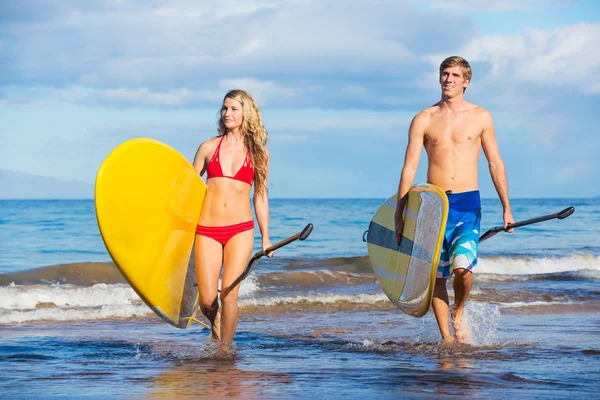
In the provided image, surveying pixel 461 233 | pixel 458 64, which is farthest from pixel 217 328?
pixel 458 64

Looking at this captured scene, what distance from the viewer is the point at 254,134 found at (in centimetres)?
522

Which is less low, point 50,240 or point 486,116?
point 486,116

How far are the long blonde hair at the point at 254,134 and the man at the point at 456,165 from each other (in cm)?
98

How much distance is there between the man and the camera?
5.18m

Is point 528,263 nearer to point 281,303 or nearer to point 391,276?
point 281,303

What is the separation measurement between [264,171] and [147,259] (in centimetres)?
99

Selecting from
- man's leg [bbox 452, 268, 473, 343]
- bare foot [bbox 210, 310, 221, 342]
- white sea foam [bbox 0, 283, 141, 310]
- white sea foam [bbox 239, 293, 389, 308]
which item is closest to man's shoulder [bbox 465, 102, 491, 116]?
man's leg [bbox 452, 268, 473, 343]

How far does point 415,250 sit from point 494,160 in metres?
0.82

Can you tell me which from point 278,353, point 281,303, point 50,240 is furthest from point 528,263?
point 50,240

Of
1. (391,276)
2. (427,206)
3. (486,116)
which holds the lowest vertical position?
(391,276)

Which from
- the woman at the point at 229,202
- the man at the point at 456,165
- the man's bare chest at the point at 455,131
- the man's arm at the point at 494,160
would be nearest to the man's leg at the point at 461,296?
the man at the point at 456,165

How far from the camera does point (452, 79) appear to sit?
5.25m

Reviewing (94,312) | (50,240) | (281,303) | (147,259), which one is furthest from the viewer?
(50,240)

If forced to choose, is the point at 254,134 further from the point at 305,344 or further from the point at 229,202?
the point at 305,344
